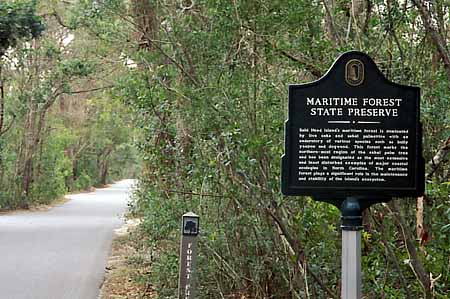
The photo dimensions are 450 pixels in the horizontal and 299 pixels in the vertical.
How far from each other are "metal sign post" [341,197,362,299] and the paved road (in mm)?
7924

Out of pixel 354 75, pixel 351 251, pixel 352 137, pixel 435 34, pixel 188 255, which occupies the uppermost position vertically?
pixel 435 34

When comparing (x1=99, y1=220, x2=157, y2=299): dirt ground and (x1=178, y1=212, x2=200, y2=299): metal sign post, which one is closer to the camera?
(x1=178, y1=212, x2=200, y2=299): metal sign post

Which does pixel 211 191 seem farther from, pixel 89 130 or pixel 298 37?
pixel 89 130

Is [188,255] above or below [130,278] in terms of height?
above

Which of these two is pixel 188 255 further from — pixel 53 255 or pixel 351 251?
pixel 53 255

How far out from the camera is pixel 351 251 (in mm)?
4922

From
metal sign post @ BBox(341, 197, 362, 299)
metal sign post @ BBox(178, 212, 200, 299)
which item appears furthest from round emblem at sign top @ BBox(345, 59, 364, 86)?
metal sign post @ BBox(178, 212, 200, 299)

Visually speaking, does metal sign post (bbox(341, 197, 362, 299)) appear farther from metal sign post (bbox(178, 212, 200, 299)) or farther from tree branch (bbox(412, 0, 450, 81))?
metal sign post (bbox(178, 212, 200, 299))

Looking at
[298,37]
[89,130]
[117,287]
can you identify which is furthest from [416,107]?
[89,130]

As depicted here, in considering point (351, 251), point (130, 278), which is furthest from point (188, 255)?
point (130, 278)

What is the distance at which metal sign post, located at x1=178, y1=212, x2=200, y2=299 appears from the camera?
7051 mm

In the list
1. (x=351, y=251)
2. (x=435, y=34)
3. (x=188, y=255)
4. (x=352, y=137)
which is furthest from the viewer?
(x=188, y=255)

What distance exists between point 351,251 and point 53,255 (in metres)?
13.7

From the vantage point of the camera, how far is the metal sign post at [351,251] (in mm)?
4891
